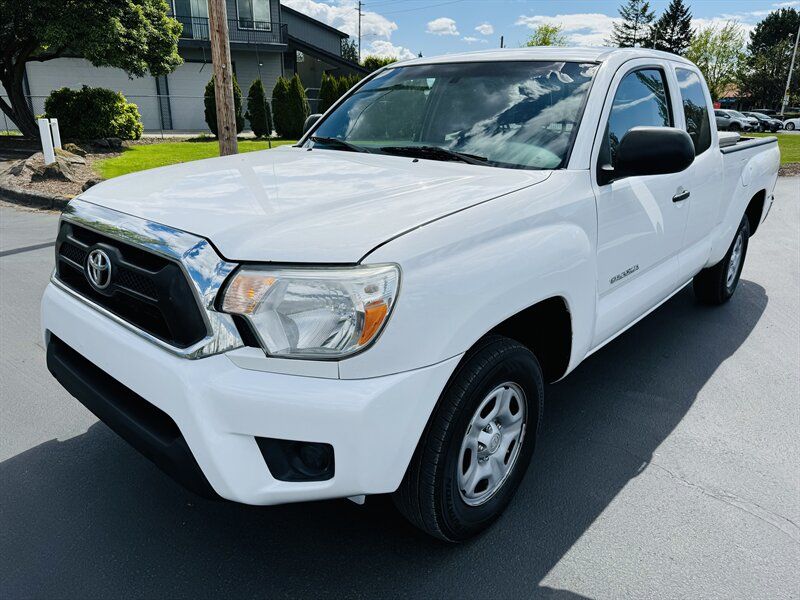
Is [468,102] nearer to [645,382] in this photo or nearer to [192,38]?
[645,382]

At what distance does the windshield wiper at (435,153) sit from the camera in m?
2.88

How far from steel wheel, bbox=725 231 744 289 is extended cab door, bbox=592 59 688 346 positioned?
165 cm

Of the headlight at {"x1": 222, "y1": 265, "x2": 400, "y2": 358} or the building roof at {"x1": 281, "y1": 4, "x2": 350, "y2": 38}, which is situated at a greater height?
the building roof at {"x1": 281, "y1": 4, "x2": 350, "y2": 38}

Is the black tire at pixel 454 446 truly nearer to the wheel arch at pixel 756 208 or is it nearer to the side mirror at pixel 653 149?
the side mirror at pixel 653 149

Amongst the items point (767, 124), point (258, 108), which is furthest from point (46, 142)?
point (767, 124)

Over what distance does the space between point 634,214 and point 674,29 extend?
3115 inches

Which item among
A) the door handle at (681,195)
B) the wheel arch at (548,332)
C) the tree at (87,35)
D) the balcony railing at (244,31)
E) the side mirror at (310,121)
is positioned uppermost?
the balcony railing at (244,31)

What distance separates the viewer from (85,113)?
677 inches

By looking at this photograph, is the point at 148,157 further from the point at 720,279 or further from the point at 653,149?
the point at 653,149

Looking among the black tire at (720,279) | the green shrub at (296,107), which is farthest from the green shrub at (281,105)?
the black tire at (720,279)

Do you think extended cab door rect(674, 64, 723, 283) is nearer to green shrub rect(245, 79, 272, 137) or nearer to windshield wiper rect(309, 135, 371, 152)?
windshield wiper rect(309, 135, 371, 152)

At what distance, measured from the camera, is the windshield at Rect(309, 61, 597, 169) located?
285cm

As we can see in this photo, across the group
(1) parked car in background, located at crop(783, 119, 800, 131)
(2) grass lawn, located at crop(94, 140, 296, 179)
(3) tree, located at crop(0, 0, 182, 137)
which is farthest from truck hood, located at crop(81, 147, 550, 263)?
(1) parked car in background, located at crop(783, 119, 800, 131)

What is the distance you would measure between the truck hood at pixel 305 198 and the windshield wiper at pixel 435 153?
8cm
